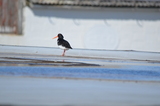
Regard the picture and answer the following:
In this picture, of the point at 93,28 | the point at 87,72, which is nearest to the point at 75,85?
the point at 87,72

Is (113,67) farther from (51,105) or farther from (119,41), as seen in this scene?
(119,41)

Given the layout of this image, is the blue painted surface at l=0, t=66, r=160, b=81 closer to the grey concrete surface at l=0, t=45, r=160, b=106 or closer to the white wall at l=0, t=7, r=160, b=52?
the grey concrete surface at l=0, t=45, r=160, b=106

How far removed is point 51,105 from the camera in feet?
24.1

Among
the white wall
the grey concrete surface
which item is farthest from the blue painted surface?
the white wall

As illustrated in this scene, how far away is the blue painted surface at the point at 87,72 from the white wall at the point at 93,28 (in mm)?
9678

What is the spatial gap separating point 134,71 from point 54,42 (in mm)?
10561

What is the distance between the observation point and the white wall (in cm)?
2277

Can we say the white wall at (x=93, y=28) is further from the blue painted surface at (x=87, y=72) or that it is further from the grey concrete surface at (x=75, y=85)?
the blue painted surface at (x=87, y=72)

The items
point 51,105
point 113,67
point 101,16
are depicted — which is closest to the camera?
point 51,105

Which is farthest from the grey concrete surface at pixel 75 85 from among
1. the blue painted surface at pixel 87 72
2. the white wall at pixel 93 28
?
the white wall at pixel 93 28

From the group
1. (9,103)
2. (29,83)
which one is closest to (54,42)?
(29,83)

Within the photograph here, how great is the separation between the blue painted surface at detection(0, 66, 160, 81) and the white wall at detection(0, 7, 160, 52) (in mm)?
9678

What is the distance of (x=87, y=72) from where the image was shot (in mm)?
11883

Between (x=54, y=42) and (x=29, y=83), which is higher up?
(x=54, y=42)
